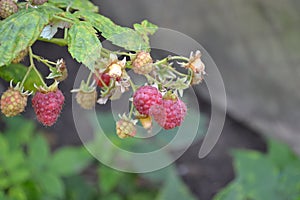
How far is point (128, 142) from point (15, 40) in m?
1.45

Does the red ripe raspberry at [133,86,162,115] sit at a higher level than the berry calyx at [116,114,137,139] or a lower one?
higher

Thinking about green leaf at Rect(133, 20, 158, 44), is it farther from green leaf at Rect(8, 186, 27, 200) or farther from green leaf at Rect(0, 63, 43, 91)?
green leaf at Rect(8, 186, 27, 200)

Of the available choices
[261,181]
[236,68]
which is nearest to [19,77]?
[261,181]

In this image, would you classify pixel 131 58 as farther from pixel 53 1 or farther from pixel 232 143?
pixel 232 143

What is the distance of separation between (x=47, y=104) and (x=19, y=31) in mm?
149

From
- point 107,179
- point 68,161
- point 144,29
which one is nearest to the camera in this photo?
point 144,29

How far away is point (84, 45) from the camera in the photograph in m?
1.07

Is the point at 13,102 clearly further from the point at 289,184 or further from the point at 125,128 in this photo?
the point at 289,184

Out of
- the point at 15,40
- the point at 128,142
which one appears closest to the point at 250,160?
the point at 128,142

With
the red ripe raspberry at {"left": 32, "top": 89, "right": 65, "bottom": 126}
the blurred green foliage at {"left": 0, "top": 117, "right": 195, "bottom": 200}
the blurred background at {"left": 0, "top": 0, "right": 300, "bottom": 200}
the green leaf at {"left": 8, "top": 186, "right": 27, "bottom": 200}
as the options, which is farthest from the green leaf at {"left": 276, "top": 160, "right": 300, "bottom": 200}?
the red ripe raspberry at {"left": 32, "top": 89, "right": 65, "bottom": 126}

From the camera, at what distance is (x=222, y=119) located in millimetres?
3383

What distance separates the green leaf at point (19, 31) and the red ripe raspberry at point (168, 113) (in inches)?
10.1

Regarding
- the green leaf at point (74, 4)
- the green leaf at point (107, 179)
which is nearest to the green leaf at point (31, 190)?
the green leaf at point (107, 179)

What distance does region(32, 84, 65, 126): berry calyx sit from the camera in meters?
1.13
